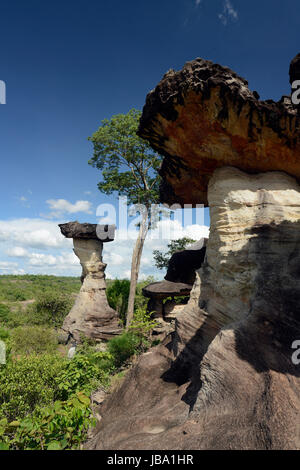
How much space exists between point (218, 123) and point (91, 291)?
13.1 m

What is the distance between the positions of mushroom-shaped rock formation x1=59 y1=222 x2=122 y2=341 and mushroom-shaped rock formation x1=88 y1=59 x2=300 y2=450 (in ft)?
28.0

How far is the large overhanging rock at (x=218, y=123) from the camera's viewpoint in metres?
4.68

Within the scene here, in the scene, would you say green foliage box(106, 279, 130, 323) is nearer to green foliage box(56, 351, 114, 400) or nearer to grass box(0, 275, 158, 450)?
grass box(0, 275, 158, 450)

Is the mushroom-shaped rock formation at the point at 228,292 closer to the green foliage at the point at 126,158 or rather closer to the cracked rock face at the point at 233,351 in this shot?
the cracked rock face at the point at 233,351

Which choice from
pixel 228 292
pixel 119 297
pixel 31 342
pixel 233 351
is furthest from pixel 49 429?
pixel 119 297

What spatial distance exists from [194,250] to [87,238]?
720 cm

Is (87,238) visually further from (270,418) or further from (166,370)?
(270,418)

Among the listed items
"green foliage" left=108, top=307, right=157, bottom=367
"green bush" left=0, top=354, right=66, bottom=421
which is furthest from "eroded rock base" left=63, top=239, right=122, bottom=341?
"green bush" left=0, top=354, right=66, bottom=421

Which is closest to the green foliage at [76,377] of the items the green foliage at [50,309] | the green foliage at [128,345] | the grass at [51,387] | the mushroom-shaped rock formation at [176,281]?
the grass at [51,387]

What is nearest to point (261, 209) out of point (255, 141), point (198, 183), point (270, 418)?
point (255, 141)

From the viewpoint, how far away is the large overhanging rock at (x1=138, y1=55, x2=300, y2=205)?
15.4 feet

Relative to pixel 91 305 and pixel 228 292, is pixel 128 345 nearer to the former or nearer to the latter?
pixel 91 305

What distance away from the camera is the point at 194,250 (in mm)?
12570

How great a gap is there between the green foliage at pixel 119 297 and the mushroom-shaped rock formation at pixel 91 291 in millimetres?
2586
